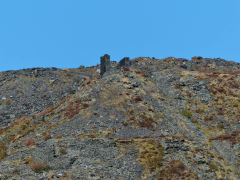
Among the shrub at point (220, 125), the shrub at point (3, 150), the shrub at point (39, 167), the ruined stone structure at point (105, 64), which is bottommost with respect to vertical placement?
the shrub at point (39, 167)

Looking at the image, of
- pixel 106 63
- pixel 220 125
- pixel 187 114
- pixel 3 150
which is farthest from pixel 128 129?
pixel 106 63

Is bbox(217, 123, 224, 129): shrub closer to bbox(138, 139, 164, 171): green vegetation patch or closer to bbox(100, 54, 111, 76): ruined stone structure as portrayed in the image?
bbox(138, 139, 164, 171): green vegetation patch

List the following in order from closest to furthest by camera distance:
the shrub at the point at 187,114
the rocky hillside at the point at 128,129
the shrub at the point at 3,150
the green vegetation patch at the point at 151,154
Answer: the rocky hillside at the point at 128,129 < the green vegetation patch at the point at 151,154 < the shrub at the point at 3,150 < the shrub at the point at 187,114

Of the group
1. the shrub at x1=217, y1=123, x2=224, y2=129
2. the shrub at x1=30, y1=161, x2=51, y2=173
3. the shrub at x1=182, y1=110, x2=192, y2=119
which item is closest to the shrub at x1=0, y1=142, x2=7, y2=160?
the shrub at x1=30, y1=161, x2=51, y2=173

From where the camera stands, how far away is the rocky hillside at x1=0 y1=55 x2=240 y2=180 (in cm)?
3516

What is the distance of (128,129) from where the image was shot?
4422 centimetres

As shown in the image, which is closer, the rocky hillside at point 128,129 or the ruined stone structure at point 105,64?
the rocky hillside at point 128,129

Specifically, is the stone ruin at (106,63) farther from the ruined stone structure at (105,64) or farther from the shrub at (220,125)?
the shrub at (220,125)

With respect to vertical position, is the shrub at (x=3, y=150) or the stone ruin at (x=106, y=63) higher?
the stone ruin at (x=106, y=63)

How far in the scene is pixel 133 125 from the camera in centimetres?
4516

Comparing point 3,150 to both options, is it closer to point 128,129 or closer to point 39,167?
point 39,167

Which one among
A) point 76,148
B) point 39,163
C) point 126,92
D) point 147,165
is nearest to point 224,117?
point 126,92

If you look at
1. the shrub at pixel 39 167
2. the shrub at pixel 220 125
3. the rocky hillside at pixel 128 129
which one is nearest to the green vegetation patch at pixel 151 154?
the rocky hillside at pixel 128 129

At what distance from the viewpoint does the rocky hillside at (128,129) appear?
35.2 m
